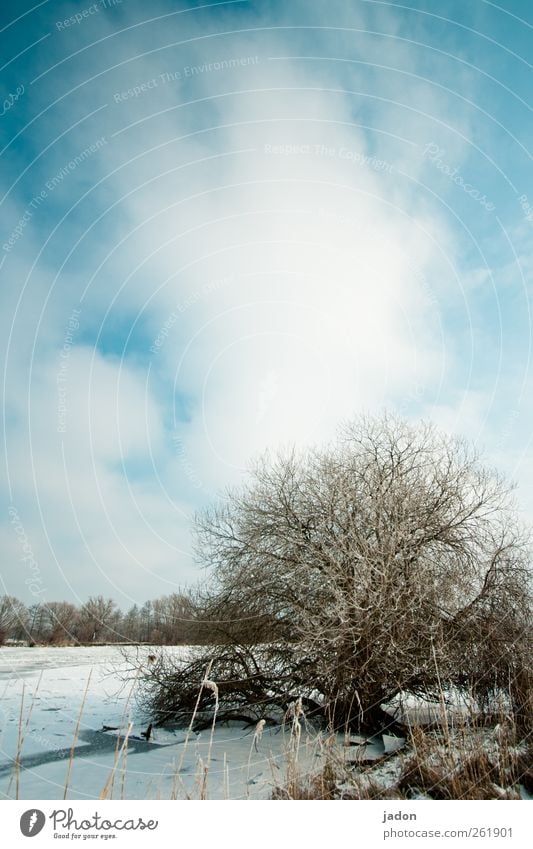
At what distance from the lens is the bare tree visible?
876cm

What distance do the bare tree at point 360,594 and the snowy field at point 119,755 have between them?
109 cm

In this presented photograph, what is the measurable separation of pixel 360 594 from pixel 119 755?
14.7 ft

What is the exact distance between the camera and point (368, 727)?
9.42 meters

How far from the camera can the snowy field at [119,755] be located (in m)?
5.94

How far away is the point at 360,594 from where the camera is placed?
8664mm

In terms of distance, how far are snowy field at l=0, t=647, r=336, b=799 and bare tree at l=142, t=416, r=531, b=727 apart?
1086 mm

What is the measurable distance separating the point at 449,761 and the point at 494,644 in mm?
5252
